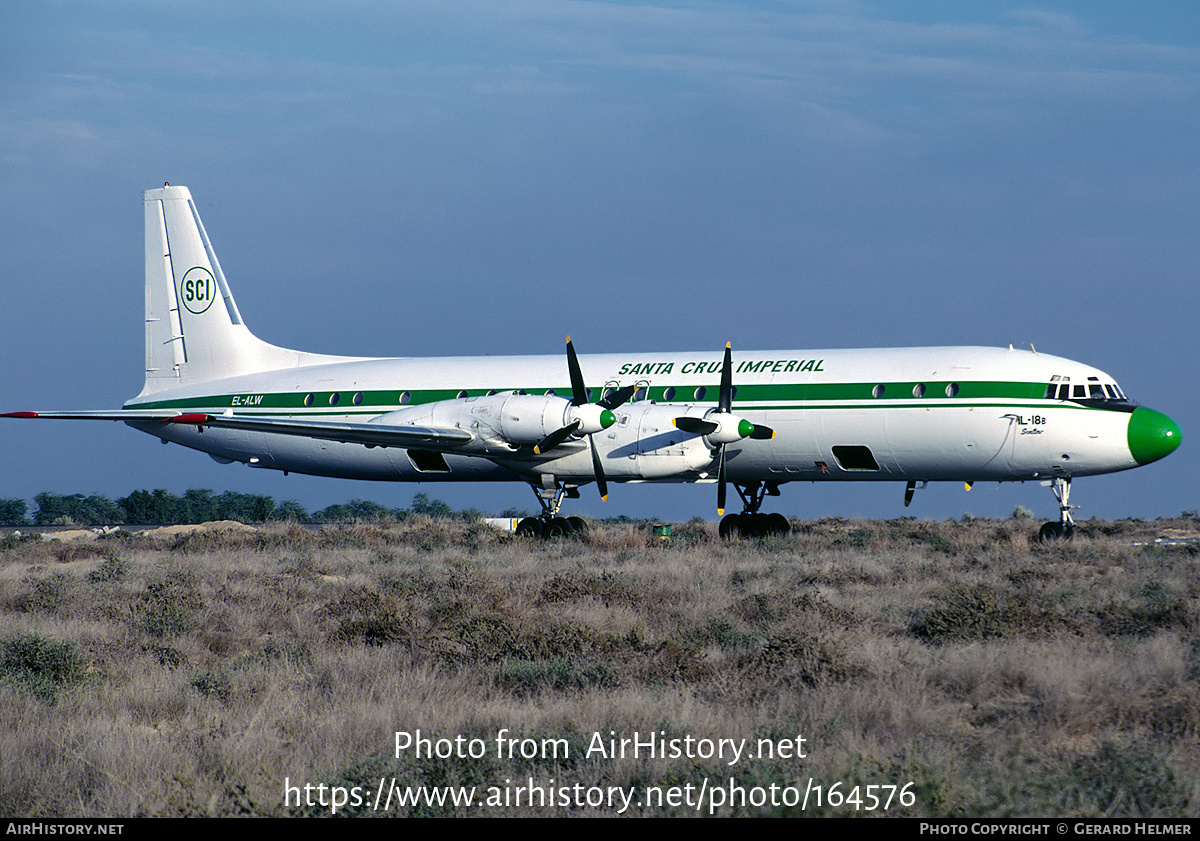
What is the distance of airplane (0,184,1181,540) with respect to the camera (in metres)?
23.6

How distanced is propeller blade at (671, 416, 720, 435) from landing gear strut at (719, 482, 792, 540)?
4611 millimetres

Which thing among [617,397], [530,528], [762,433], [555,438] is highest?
Answer: [617,397]

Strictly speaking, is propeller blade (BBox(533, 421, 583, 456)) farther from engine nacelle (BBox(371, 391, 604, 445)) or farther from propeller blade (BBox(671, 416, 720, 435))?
propeller blade (BBox(671, 416, 720, 435))

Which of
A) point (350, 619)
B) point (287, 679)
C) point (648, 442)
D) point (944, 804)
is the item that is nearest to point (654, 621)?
point (350, 619)

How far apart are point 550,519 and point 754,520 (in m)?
5.54

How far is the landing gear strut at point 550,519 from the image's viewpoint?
87.0ft

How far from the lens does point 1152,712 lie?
859cm

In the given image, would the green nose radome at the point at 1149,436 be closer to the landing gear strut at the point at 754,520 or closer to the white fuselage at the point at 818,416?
the white fuselage at the point at 818,416

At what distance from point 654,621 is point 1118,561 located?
38.6 feet

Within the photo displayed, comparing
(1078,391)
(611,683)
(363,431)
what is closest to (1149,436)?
(1078,391)

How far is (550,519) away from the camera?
2688cm

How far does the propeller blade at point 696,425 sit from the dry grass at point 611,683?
501cm

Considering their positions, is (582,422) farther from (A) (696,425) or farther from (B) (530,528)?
(B) (530,528)
